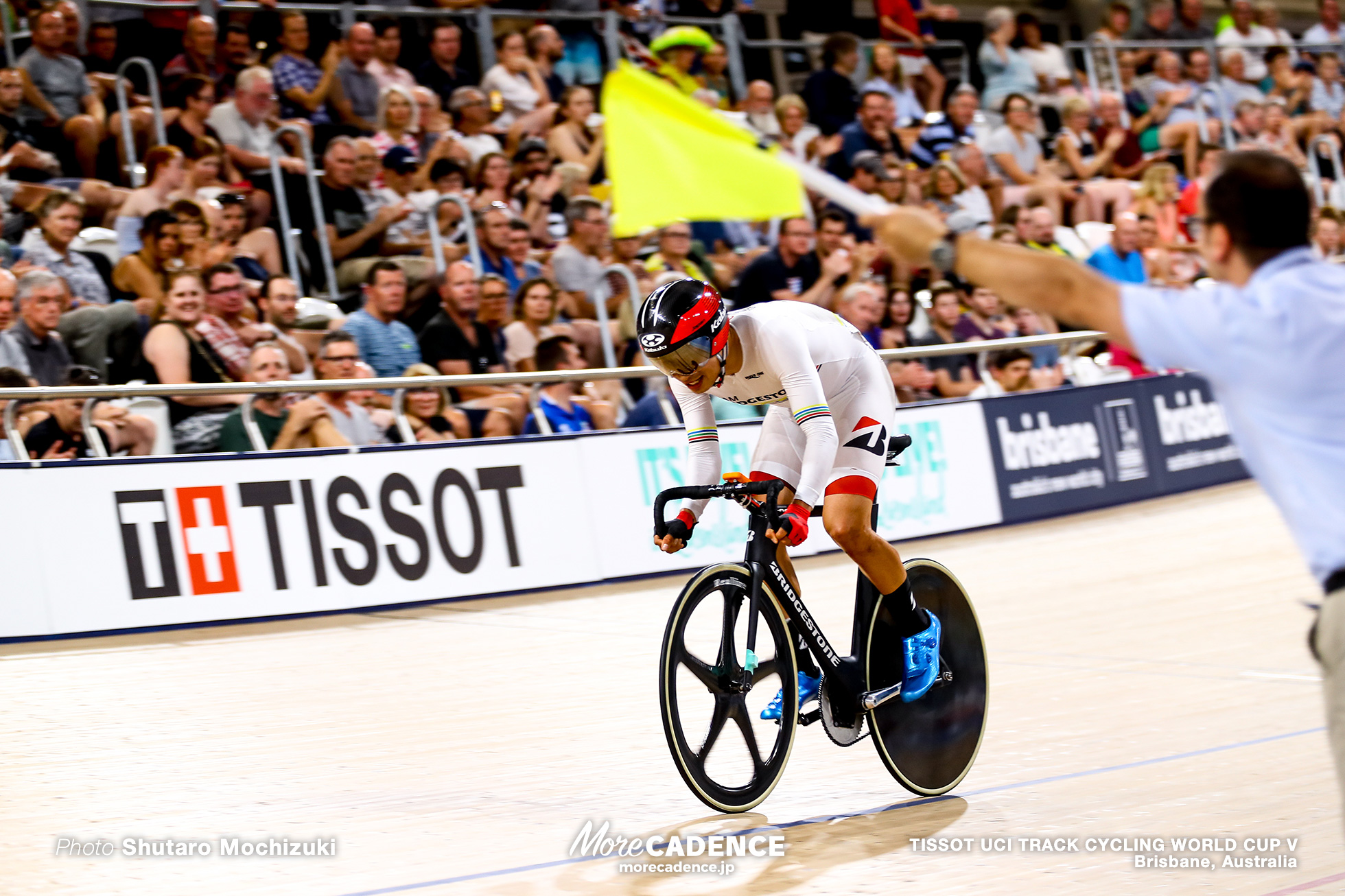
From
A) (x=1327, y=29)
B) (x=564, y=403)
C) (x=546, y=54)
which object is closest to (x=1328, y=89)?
(x=1327, y=29)

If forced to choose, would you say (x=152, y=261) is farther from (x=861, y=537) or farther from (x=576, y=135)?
(x=861, y=537)

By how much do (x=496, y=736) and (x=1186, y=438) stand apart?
9212mm

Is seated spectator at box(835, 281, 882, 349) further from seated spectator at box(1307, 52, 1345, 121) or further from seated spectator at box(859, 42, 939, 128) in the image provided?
seated spectator at box(1307, 52, 1345, 121)

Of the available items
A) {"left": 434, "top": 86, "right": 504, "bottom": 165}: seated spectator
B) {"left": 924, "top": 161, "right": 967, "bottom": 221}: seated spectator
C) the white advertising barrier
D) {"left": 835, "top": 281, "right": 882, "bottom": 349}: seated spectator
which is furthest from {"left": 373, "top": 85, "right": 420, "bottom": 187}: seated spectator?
{"left": 924, "top": 161, "right": 967, "bottom": 221}: seated spectator

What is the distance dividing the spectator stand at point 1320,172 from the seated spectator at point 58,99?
13.7m

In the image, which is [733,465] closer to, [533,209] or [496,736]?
[533,209]

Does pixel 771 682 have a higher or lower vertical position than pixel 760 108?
lower

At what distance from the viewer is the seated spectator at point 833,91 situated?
14.0 m

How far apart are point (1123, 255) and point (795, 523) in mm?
9693

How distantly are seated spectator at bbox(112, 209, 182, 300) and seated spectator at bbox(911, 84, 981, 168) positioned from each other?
25.8 feet

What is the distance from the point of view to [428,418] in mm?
9227

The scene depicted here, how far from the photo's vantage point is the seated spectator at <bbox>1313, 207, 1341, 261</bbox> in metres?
15.7

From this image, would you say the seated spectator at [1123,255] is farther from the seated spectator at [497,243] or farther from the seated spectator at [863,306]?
the seated spectator at [497,243]

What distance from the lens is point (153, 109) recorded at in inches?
401
